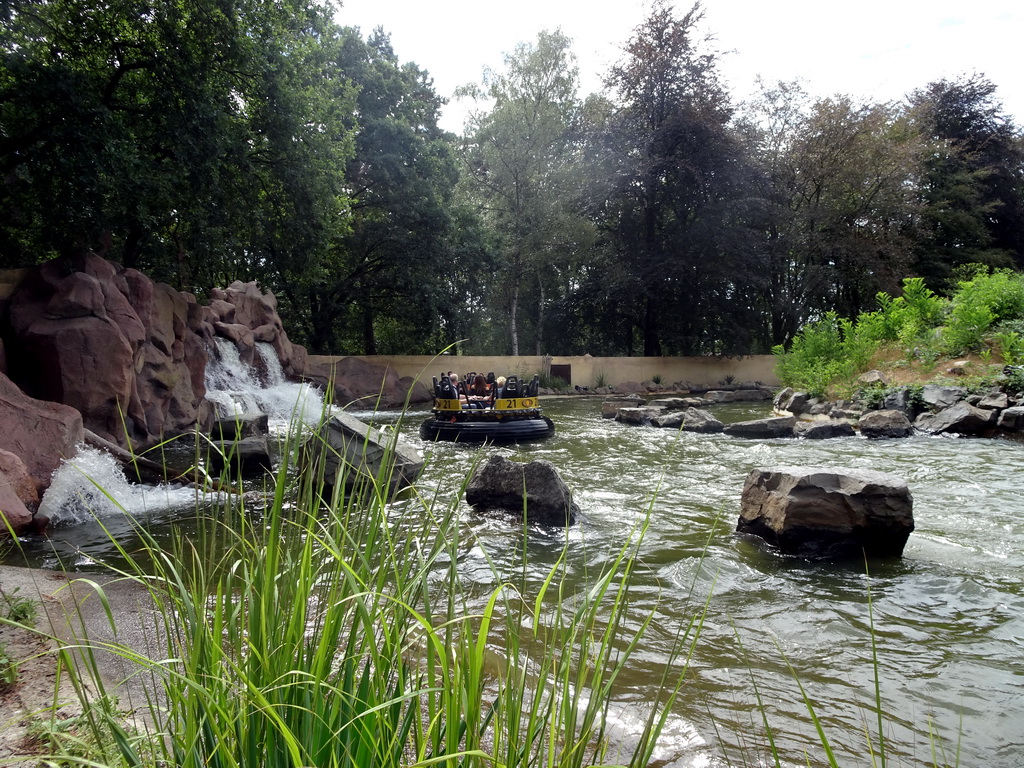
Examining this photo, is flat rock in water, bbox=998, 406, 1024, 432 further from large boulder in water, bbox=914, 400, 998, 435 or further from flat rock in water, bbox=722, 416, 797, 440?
flat rock in water, bbox=722, 416, 797, 440

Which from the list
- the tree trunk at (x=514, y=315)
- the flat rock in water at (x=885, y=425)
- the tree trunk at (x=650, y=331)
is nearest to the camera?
the flat rock in water at (x=885, y=425)

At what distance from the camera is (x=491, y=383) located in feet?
45.5

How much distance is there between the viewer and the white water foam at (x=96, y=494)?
635 centimetres

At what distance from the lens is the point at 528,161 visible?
28375mm

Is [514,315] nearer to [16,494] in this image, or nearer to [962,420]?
[962,420]

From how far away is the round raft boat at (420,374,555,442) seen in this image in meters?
12.2

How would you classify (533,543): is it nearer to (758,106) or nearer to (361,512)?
(361,512)

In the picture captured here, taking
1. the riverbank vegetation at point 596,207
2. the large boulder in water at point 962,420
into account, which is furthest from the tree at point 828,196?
the large boulder in water at point 962,420

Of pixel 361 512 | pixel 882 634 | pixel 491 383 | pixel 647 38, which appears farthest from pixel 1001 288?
pixel 647 38

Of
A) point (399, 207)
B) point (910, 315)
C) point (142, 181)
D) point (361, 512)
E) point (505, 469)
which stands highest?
point (399, 207)

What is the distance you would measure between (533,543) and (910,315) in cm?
1513

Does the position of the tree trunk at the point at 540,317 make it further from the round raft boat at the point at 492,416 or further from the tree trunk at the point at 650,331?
the round raft boat at the point at 492,416

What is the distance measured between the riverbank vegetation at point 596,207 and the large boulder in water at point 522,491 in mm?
10114

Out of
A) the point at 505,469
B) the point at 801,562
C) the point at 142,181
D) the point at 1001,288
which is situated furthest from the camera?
the point at 1001,288
